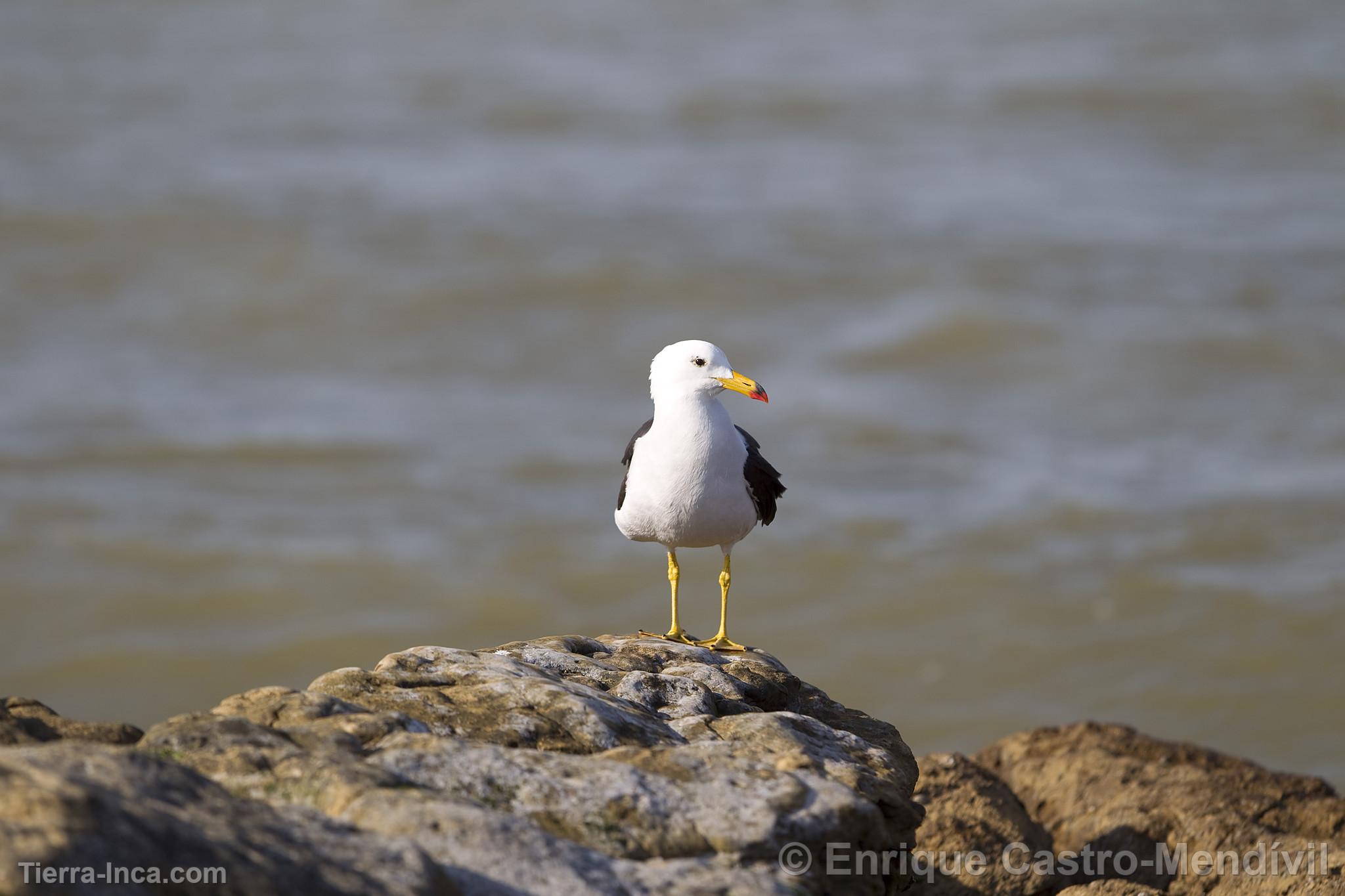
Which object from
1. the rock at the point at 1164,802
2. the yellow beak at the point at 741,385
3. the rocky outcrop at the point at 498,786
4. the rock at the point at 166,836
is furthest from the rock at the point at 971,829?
the rock at the point at 166,836

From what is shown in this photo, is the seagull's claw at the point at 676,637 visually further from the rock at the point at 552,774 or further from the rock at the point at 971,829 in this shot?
the rock at the point at 971,829

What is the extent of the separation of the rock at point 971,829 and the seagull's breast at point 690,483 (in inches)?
97.4

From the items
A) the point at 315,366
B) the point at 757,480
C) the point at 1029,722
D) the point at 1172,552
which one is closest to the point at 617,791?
the point at 757,480

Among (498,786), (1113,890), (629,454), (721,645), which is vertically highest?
(629,454)

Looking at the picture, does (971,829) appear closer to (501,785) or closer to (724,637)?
(724,637)

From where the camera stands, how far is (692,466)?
310 inches

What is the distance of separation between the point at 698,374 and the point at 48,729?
404 cm

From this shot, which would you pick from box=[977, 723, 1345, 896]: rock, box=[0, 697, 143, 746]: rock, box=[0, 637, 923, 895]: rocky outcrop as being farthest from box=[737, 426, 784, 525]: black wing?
box=[0, 697, 143, 746]: rock

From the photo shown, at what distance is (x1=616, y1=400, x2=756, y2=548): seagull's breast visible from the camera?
7.87 metres

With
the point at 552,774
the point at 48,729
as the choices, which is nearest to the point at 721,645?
the point at 552,774

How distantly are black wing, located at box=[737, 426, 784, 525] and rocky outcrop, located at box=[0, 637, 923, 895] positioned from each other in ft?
6.31

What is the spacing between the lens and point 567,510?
24531 mm

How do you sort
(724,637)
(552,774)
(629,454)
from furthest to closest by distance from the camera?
(629,454)
(724,637)
(552,774)

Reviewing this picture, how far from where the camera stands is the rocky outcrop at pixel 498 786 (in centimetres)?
421
